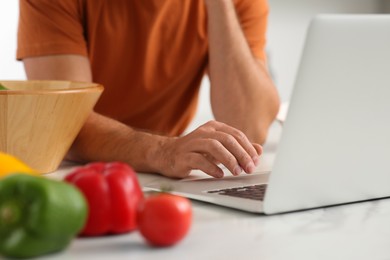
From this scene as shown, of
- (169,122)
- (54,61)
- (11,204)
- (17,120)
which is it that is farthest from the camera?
(169,122)

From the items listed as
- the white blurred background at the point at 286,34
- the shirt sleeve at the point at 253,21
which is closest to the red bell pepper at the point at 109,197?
the shirt sleeve at the point at 253,21

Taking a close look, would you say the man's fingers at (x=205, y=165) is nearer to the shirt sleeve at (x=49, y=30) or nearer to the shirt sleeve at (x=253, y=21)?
the shirt sleeve at (x=49, y=30)

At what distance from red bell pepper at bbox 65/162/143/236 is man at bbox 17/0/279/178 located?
84 cm

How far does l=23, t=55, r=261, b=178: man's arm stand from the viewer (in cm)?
123

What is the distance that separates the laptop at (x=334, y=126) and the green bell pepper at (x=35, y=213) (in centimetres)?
28

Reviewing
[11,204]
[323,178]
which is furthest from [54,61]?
[11,204]

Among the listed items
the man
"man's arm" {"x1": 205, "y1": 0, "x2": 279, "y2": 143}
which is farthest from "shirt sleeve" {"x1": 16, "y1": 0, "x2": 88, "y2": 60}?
"man's arm" {"x1": 205, "y1": 0, "x2": 279, "y2": 143}

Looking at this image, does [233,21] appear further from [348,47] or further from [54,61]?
[348,47]

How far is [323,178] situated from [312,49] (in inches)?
7.9

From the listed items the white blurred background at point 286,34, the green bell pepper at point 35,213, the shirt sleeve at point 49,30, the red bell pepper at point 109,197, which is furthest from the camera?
the white blurred background at point 286,34

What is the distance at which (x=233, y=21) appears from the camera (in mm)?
1909

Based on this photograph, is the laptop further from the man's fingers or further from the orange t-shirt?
the orange t-shirt

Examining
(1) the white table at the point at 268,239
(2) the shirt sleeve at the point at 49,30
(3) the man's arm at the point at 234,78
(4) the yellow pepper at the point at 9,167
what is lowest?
(3) the man's arm at the point at 234,78

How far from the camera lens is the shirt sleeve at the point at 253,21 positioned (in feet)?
6.59
